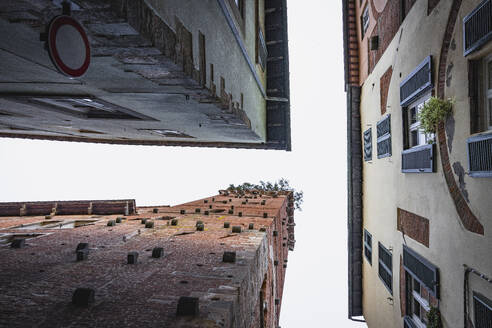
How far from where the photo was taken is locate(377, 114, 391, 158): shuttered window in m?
9.34

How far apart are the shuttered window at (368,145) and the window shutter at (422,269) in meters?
4.96

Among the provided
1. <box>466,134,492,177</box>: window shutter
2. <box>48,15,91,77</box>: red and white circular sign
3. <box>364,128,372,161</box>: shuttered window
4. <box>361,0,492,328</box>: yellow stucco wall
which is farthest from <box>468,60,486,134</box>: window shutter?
<box>364,128,372,161</box>: shuttered window

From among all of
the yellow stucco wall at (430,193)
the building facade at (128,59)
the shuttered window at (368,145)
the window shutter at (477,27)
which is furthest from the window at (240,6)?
the shuttered window at (368,145)

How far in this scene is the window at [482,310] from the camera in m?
4.39

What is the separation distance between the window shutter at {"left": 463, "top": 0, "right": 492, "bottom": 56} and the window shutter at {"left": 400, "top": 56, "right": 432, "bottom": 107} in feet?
4.58

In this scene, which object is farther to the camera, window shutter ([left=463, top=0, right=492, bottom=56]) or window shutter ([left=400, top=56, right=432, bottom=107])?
window shutter ([left=400, top=56, right=432, bottom=107])

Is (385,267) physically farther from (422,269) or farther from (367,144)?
(367,144)

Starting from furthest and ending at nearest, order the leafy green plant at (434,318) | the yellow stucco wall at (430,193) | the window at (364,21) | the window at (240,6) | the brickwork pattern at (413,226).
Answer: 1. the window at (364,21)
2. the window at (240,6)
3. the brickwork pattern at (413,226)
4. the leafy green plant at (434,318)
5. the yellow stucco wall at (430,193)

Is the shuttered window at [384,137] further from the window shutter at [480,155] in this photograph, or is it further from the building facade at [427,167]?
the window shutter at [480,155]

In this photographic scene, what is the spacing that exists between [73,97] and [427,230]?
788 cm

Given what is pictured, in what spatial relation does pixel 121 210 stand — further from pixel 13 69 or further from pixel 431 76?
pixel 431 76

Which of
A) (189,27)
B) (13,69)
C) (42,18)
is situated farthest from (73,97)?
(42,18)

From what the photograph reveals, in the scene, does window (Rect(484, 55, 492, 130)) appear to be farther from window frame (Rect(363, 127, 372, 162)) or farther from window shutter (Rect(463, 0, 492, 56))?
window frame (Rect(363, 127, 372, 162))

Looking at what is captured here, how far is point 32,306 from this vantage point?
143 inches
